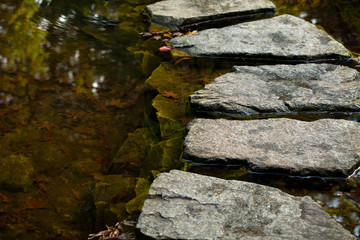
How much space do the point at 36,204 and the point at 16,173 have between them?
0.25 m

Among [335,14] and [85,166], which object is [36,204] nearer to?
[85,166]

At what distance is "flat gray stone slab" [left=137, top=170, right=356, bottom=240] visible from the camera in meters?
1.35

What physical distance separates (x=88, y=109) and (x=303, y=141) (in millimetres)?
1366

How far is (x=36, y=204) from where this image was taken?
1888 millimetres

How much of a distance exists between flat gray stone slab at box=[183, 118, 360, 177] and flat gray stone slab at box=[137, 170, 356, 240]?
0.56ft

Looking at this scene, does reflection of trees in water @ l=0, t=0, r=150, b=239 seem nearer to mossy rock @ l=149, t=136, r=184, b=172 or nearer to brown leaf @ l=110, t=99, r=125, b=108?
brown leaf @ l=110, t=99, r=125, b=108

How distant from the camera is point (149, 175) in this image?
1.88 metres

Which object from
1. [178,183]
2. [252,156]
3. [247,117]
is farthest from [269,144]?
[178,183]

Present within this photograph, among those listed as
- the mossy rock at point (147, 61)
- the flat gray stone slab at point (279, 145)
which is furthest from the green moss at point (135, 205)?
the mossy rock at point (147, 61)

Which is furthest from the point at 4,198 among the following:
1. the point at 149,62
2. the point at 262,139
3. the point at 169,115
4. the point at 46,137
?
the point at 149,62

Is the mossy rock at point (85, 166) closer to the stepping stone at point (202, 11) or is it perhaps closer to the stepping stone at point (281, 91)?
the stepping stone at point (281, 91)

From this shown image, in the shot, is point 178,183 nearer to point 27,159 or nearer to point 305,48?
point 27,159

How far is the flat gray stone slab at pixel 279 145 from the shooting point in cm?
171

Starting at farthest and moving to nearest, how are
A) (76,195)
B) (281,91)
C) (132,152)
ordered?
(281,91), (132,152), (76,195)
